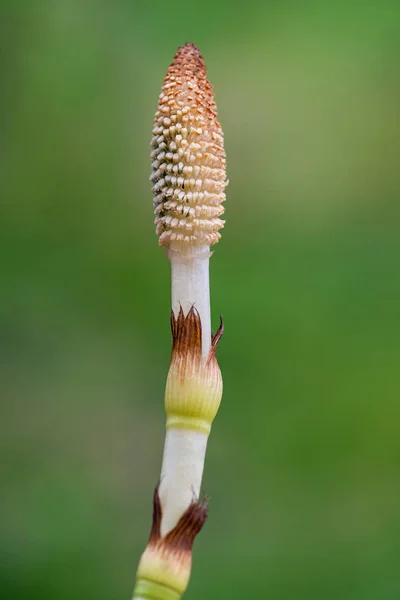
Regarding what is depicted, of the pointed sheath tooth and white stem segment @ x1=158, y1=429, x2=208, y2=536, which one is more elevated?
the pointed sheath tooth

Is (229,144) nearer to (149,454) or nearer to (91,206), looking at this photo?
(91,206)

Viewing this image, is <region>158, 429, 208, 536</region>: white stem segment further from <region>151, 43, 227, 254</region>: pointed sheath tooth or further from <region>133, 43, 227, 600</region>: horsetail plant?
<region>151, 43, 227, 254</region>: pointed sheath tooth

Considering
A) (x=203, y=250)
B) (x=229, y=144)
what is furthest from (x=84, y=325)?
(x=203, y=250)

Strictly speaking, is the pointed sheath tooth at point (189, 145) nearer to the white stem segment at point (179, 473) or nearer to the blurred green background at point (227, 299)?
the white stem segment at point (179, 473)

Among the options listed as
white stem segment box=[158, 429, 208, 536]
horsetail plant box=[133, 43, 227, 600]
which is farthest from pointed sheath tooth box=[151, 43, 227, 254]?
white stem segment box=[158, 429, 208, 536]

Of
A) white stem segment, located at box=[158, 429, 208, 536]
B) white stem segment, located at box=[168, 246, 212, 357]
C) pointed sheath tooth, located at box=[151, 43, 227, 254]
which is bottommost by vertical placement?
white stem segment, located at box=[158, 429, 208, 536]

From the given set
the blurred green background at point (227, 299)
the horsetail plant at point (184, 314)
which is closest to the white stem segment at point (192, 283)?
the horsetail plant at point (184, 314)

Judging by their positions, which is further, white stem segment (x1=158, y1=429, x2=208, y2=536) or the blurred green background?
the blurred green background
